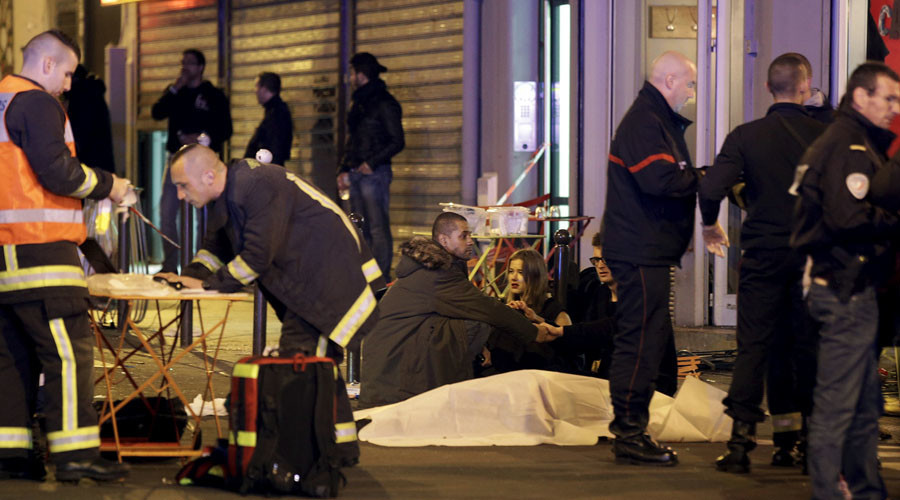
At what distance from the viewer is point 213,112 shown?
13.0 metres

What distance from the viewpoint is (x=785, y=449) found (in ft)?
20.2

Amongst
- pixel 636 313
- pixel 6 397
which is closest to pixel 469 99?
pixel 636 313

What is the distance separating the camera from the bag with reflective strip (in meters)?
5.52

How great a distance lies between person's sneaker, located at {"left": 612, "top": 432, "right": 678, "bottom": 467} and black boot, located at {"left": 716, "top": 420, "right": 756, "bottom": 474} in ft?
0.97

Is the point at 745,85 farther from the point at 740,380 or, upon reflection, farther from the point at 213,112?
the point at 213,112

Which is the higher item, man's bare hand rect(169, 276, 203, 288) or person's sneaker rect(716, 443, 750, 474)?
man's bare hand rect(169, 276, 203, 288)

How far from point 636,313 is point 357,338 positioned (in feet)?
4.50

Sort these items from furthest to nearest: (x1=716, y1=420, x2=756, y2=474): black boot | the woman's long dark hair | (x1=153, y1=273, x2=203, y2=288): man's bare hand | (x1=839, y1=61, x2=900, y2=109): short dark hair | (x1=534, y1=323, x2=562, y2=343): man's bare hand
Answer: the woman's long dark hair → (x1=534, y1=323, x2=562, y2=343): man's bare hand → (x1=716, y1=420, x2=756, y2=474): black boot → (x1=153, y1=273, x2=203, y2=288): man's bare hand → (x1=839, y1=61, x2=900, y2=109): short dark hair

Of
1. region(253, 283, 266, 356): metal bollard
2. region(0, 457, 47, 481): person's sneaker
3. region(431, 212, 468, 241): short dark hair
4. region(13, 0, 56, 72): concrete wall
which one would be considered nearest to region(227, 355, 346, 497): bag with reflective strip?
region(0, 457, 47, 481): person's sneaker

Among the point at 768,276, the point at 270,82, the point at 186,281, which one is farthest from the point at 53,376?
the point at 270,82

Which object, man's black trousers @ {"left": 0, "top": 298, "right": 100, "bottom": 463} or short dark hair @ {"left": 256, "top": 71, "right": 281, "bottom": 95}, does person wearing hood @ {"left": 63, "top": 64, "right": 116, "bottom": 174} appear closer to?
short dark hair @ {"left": 256, "top": 71, "right": 281, "bottom": 95}

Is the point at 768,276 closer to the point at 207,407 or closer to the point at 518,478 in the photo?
the point at 518,478

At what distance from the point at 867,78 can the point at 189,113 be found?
9123 mm

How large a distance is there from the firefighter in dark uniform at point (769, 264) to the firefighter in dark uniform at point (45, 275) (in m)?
2.90
